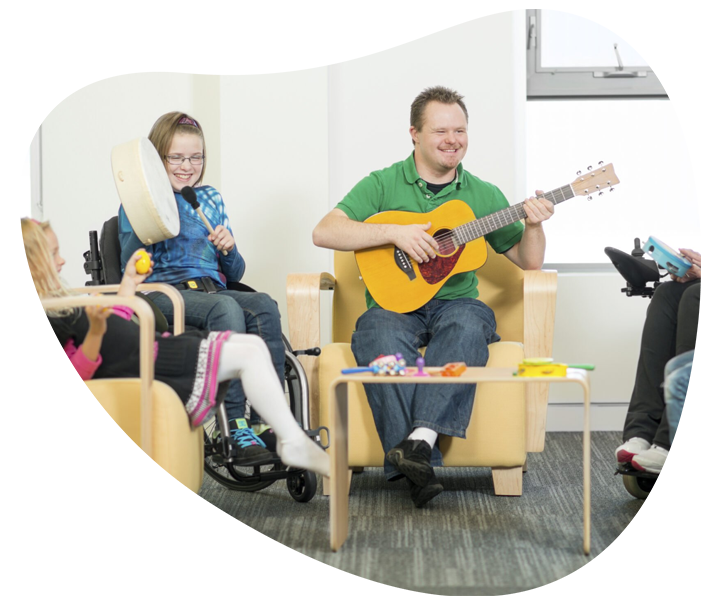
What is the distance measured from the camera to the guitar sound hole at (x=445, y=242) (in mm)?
2762

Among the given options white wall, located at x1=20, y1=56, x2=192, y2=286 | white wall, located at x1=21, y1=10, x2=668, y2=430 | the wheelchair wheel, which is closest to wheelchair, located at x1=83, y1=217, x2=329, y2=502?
the wheelchair wheel

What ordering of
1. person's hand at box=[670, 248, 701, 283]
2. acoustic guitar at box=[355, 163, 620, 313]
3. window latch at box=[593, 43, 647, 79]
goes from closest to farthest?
person's hand at box=[670, 248, 701, 283] < acoustic guitar at box=[355, 163, 620, 313] < window latch at box=[593, 43, 647, 79]

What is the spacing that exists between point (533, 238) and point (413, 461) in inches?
33.0

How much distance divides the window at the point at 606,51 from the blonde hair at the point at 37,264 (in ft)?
7.79

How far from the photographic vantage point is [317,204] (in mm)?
3609

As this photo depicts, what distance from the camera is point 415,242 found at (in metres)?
2.70

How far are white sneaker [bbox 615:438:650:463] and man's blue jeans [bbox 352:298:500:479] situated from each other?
0.43m

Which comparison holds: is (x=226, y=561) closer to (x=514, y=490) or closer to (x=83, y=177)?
(x=514, y=490)

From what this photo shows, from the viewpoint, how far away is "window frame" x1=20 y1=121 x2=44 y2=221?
3.62 meters

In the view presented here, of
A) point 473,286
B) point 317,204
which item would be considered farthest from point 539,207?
point 317,204

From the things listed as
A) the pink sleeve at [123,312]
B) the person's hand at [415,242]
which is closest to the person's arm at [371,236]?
the person's hand at [415,242]

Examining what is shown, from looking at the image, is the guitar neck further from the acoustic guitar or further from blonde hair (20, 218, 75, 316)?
blonde hair (20, 218, 75, 316)

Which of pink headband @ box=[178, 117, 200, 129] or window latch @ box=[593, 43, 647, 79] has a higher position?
window latch @ box=[593, 43, 647, 79]

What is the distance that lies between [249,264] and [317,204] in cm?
37
